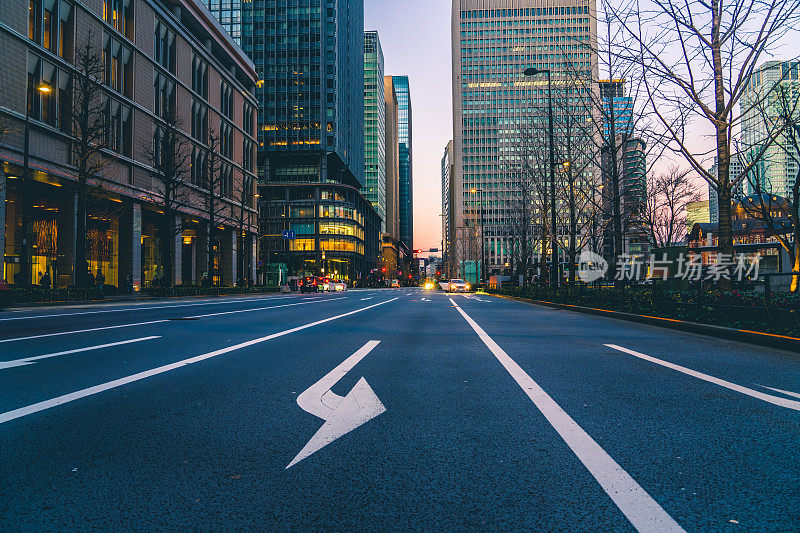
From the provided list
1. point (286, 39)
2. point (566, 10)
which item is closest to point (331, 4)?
point (286, 39)

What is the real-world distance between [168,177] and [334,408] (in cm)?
3635

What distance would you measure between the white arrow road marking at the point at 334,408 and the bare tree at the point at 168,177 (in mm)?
33314

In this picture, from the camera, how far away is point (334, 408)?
4.12 m

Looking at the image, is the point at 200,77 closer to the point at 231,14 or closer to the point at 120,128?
the point at 120,128

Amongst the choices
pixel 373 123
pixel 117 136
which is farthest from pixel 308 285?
pixel 373 123

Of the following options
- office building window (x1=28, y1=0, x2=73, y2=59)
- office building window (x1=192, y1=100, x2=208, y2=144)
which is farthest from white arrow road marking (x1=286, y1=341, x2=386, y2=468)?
office building window (x1=192, y1=100, x2=208, y2=144)

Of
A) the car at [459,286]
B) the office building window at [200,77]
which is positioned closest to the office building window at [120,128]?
the office building window at [200,77]

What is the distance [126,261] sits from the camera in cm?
4050

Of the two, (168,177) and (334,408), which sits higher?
(168,177)

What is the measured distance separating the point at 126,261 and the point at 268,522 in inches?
1776

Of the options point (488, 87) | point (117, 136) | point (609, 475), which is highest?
point (488, 87)

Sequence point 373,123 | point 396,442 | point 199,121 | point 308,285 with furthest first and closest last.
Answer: point 373,123, point 308,285, point 199,121, point 396,442

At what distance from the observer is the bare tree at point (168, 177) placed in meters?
35.1

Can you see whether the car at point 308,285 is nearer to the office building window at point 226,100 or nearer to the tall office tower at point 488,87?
the office building window at point 226,100
